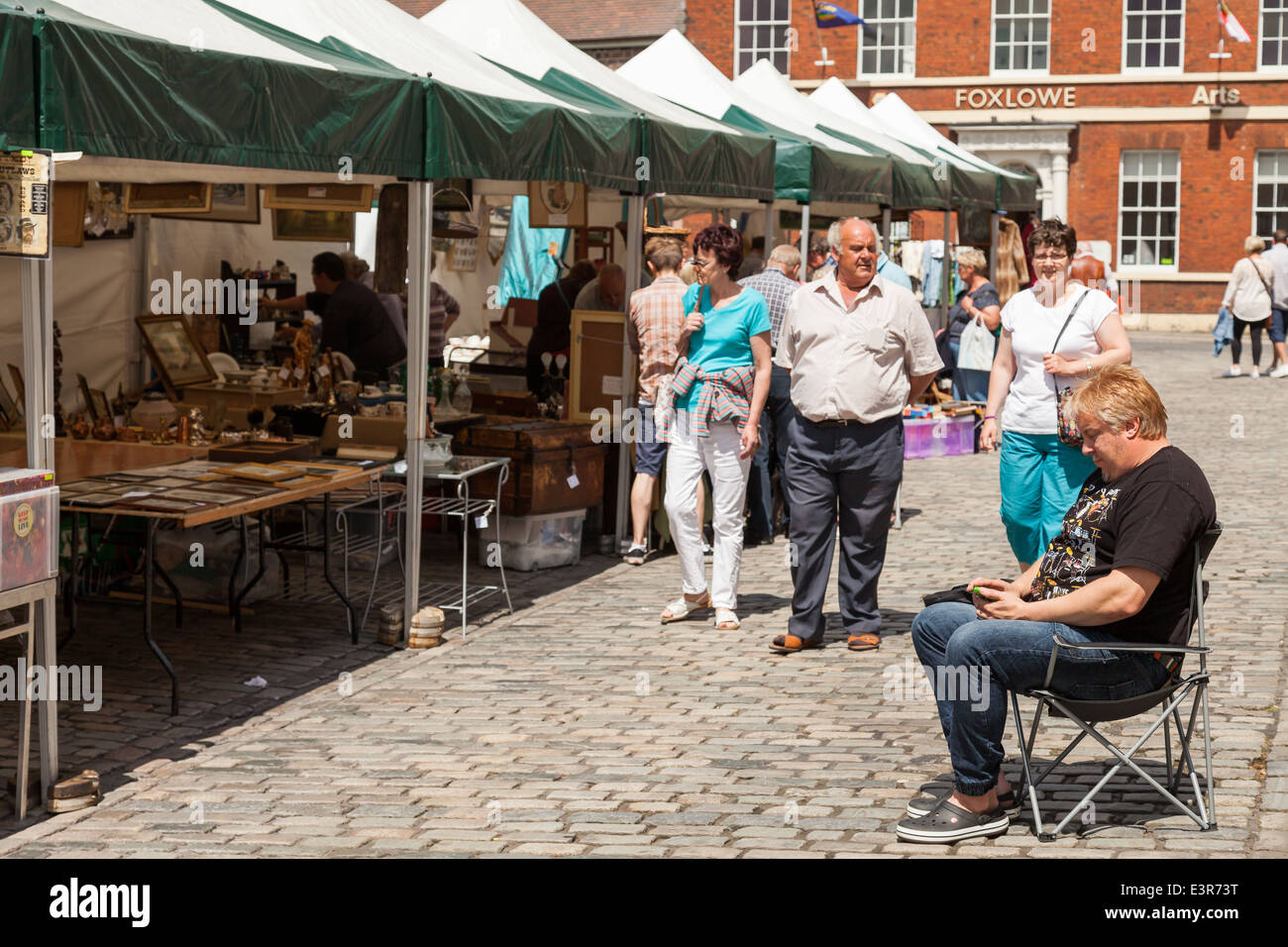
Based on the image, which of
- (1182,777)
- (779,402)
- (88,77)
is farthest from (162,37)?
(779,402)

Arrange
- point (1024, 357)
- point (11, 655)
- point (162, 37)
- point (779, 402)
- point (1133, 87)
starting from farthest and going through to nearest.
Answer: point (1133, 87) < point (779, 402) < point (11, 655) < point (1024, 357) < point (162, 37)

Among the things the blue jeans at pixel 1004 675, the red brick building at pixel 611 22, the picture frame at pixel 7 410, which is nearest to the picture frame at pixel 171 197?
the picture frame at pixel 7 410

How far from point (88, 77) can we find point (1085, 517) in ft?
11.9

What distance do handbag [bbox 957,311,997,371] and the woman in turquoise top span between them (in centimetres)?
868

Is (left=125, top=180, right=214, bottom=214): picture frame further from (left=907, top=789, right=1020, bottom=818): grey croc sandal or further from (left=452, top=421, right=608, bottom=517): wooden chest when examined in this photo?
(left=907, top=789, right=1020, bottom=818): grey croc sandal

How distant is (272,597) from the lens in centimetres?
923

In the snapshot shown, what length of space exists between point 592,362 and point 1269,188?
88.7ft

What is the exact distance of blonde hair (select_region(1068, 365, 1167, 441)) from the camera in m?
4.98

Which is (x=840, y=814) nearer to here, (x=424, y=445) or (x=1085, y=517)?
(x=1085, y=517)

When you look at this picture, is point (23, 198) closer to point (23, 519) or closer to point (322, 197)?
point (23, 519)

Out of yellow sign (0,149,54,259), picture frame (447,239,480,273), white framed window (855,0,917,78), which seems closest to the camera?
yellow sign (0,149,54,259)

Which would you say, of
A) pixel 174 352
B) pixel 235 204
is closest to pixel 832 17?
pixel 235 204

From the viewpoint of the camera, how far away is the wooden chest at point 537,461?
9.98m

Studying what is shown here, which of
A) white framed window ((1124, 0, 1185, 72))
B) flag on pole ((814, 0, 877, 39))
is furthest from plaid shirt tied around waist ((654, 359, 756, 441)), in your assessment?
white framed window ((1124, 0, 1185, 72))
